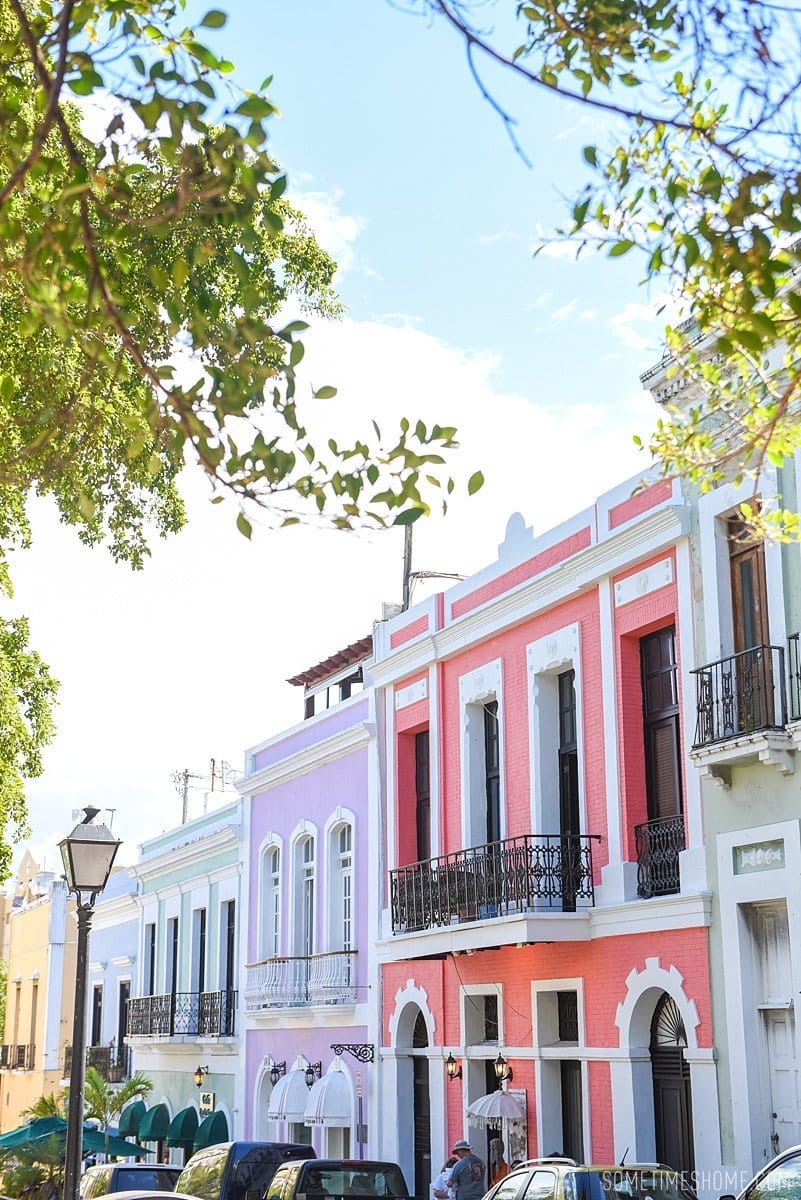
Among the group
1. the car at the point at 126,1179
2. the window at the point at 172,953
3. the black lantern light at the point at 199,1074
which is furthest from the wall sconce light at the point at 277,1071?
the window at the point at 172,953

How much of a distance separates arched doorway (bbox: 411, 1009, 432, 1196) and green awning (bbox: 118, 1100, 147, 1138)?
12.8 m

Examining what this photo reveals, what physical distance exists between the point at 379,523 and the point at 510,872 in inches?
488

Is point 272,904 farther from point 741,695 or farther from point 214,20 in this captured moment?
point 214,20

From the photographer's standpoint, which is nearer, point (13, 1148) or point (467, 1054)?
point (467, 1054)

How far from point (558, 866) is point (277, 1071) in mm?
10747

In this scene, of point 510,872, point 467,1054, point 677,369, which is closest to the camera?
point 677,369

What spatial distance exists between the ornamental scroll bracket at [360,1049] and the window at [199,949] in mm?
9020

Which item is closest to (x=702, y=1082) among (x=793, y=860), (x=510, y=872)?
(x=793, y=860)

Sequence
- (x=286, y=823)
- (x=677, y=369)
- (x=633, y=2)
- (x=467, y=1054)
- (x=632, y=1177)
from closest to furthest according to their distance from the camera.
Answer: (x=633, y=2) → (x=677, y=369) → (x=632, y=1177) → (x=467, y=1054) → (x=286, y=823)

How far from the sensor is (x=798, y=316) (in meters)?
6.02

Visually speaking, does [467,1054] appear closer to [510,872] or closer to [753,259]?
[510,872]

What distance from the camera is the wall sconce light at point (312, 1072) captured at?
24656 millimetres

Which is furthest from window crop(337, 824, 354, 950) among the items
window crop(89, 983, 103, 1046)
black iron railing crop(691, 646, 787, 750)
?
window crop(89, 983, 103, 1046)

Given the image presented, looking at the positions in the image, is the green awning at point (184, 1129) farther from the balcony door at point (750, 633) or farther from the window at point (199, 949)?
the balcony door at point (750, 633)
